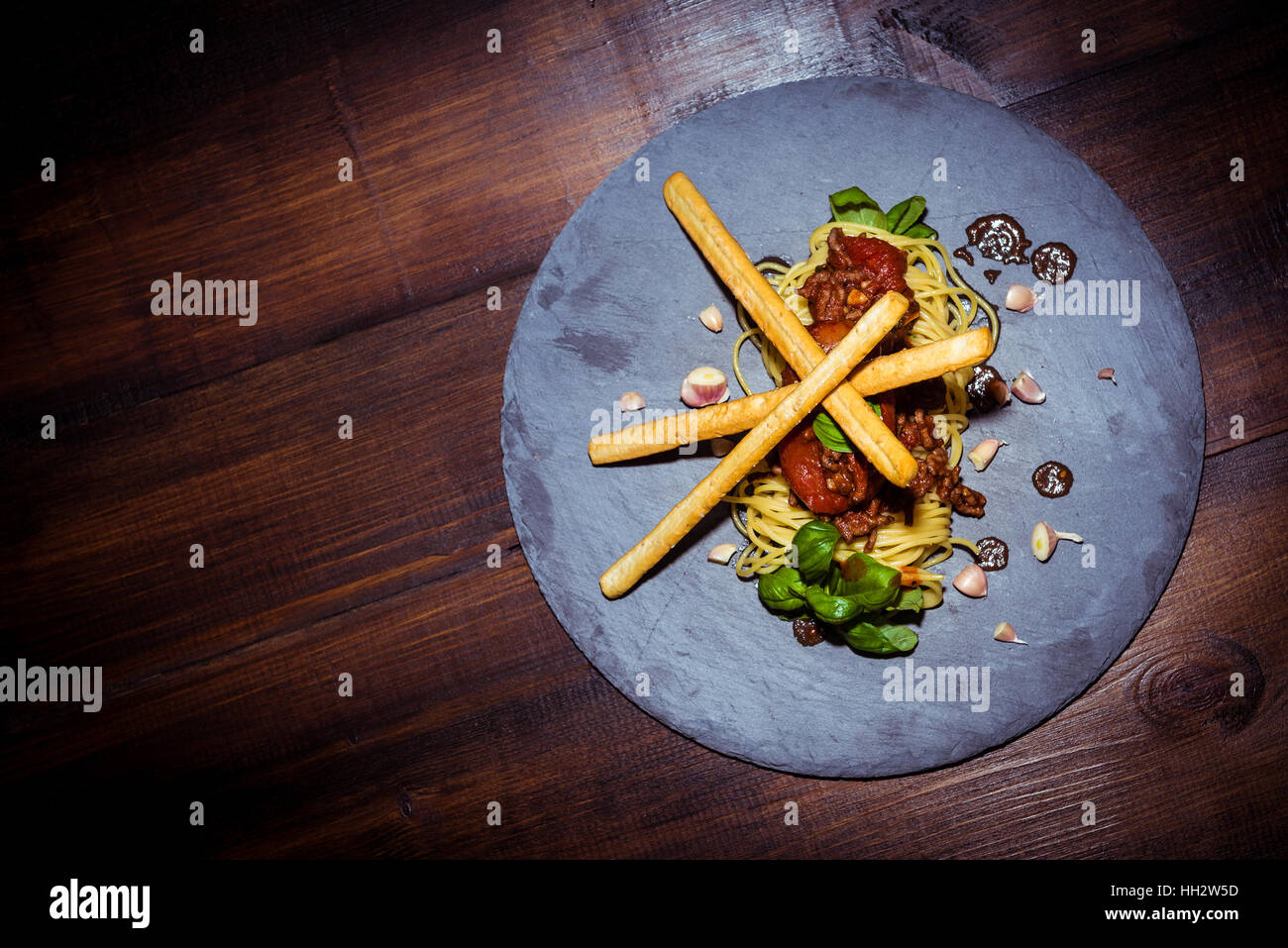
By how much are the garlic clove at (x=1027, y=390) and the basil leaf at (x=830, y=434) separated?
76 centimetres

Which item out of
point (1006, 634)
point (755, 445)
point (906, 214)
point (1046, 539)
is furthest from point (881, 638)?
point (906, 214)

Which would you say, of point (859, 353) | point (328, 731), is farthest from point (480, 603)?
point (859, 353)

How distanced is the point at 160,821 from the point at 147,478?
1510 millimetres

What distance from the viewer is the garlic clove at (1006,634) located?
2955mm

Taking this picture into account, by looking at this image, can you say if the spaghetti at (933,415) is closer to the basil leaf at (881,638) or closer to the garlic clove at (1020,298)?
the garlic clove at (1020,298)

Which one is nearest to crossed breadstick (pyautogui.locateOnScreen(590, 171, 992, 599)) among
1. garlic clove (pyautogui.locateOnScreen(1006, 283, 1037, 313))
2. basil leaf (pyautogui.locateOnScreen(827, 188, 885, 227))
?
basil leaf (pyautogui.locateOnScreen(827, 188, 885, 227))

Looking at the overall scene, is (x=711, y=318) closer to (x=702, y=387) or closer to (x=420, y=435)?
(x=702, y=387)

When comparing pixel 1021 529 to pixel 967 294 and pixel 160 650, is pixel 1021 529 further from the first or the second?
pixel 160 650

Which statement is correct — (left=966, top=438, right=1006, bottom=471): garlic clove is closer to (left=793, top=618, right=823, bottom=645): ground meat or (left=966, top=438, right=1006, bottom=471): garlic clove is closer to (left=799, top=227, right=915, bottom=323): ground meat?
(left=799, top=227, right=915, bottom=323): ground meat

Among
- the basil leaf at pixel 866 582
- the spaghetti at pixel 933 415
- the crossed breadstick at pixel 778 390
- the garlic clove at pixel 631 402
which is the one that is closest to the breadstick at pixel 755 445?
the crossed breadstick at pixel 778 390

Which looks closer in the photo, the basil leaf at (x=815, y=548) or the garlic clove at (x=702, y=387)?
the basil leaf at (x=815, y=548)

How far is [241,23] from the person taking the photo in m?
3.52

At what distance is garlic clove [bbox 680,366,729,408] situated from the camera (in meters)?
3.02

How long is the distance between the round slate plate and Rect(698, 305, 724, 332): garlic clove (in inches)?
1.3
